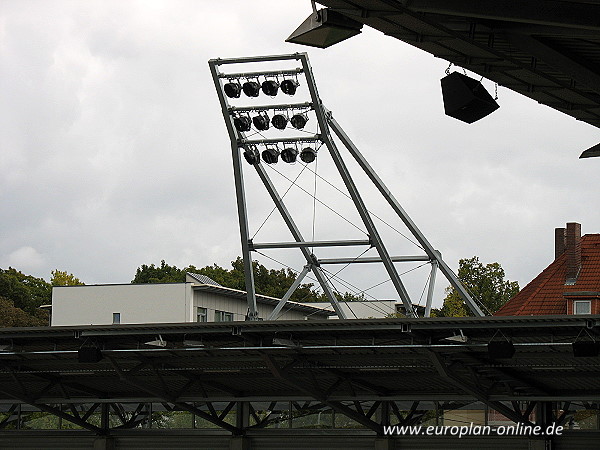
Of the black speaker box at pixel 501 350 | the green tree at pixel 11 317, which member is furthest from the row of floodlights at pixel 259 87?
the green tree at pixel 11 317

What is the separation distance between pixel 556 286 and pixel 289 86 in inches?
799

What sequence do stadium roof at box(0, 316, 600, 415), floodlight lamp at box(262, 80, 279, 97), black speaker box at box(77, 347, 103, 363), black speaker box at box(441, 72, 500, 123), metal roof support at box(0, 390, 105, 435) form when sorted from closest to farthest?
black speaker box at box(441, 72, 500, 123) → stadium roof at box(0, 316, 600, 415) → black speaker box at box(77, 347, 103, 363) → floodlight lamp at box(262, 80, 279, 97) → metal roof support at box(0, 390, 105, 435)

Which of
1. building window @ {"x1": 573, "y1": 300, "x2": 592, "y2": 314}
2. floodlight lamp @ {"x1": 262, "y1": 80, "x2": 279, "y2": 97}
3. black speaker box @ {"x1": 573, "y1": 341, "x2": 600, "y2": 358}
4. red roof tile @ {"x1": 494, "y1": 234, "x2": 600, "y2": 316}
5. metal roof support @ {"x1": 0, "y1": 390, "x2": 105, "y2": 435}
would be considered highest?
floodlight lamp @ {"x1": 262, "y1": 80, "x2": 279, "y2": 97}

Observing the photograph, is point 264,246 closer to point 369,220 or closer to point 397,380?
point 369,220

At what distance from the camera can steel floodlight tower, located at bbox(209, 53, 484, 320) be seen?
2086cm

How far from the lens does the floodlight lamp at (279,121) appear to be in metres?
20.6

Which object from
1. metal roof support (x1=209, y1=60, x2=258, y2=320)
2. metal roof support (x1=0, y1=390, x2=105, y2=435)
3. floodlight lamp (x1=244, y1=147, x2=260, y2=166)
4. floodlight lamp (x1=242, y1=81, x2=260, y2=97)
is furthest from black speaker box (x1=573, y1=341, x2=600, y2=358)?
metal roof support (x1=0, y1=390, x2=105, y2=435)

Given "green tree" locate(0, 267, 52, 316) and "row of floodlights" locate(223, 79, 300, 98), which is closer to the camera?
"row of floodlights" locate(223, 79, 300, 98)

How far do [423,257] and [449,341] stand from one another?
269 inches

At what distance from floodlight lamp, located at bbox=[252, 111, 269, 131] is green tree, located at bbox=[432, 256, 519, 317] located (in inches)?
1490

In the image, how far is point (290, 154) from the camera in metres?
21.5

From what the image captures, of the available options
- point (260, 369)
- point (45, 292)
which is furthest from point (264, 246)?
Answer: point (45, 292)

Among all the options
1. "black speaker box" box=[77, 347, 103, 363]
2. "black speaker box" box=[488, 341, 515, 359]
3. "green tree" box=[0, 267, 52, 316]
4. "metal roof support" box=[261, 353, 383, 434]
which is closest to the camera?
"black speaker box" box=[488, 341, 515, 359]

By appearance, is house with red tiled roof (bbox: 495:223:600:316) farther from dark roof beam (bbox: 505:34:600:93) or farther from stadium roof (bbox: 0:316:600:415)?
dark roof beam (bbox: 505:34:600:93)
